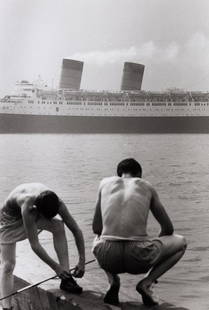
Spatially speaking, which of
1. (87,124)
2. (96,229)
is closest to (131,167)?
(96,229)

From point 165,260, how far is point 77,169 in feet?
38.0

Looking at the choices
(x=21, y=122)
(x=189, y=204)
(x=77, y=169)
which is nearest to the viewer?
(x=189, y=204)

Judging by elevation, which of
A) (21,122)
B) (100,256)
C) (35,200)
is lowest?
(21,122)

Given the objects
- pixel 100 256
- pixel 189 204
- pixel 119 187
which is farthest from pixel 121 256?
pixel 189 204

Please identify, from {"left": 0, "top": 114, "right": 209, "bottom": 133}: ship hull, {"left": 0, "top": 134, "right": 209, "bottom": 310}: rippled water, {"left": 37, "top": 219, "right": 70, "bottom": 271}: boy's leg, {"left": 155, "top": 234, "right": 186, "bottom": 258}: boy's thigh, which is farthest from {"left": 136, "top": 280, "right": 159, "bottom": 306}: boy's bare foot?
{"left": 0, "top": 114, "right": 209, "bottom": 133}: ship hull

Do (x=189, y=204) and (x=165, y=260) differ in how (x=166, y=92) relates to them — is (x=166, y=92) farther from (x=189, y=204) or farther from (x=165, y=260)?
(x=165, y=260)

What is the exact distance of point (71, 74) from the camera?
1305 inches

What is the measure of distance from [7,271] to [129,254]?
53 centimetres

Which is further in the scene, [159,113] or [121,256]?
[159,113]

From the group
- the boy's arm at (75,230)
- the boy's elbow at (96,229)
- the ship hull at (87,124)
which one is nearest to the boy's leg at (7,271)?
the boy's arm at (75,230)

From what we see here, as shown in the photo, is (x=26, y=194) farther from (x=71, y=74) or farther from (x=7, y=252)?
(x=71, y=74)

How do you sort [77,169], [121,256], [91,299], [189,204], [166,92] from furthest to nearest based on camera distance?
Result: [166,92] → [77,169] → [189,204] → [91,299] → [121,256]

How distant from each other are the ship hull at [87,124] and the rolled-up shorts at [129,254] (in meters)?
28.6

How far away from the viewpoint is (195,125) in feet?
108
